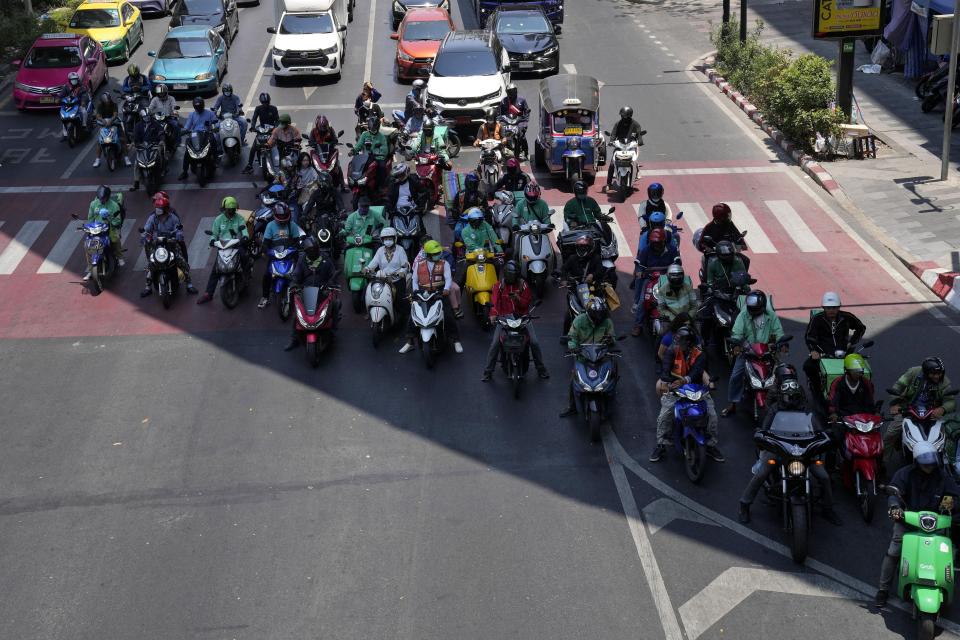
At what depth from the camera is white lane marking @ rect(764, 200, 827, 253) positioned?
69.9 feet

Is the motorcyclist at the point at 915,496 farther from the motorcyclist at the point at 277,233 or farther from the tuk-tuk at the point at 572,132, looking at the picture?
the tuk-tuk at the point at 572,132

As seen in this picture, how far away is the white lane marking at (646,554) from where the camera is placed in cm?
1089

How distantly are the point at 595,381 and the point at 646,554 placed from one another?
289 centimetres

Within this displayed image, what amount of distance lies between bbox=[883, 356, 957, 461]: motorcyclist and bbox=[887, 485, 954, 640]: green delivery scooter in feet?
7.75

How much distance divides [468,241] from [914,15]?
1809cm

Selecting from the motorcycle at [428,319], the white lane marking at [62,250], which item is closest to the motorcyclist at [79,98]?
the white lane marking at [62,250]

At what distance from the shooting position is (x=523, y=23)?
1382 inches

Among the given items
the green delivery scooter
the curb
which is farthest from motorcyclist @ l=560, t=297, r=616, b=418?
the curb

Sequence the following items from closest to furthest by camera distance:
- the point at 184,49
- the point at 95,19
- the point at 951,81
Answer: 1. the point at 951,81
2. the point at 184,49
3. the point at 95,19

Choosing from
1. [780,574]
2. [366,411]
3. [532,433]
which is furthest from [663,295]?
[780,574]

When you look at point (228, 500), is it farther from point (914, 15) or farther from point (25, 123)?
point (914, 15)

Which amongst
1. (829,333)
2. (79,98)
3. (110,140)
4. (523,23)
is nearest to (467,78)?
(523,23)

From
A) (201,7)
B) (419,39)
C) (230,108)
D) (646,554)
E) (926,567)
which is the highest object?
(201,7)

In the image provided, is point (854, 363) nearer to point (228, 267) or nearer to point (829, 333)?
point (829, 333)
